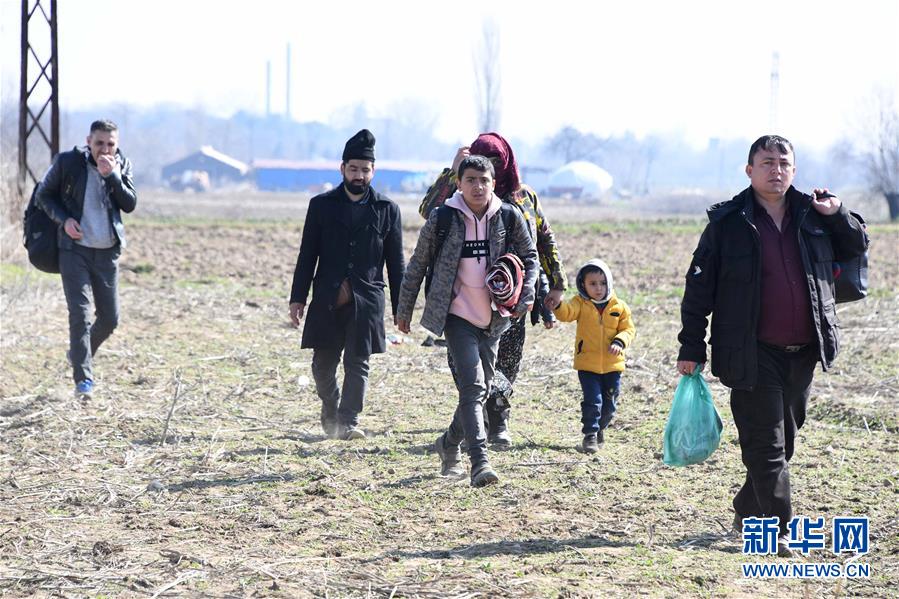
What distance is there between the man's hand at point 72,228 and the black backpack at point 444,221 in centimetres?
332

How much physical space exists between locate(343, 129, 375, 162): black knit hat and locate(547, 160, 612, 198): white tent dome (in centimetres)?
9417

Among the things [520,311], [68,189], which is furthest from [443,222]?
[68,189]

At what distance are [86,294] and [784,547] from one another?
575cm

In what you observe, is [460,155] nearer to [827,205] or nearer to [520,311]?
[520,311]

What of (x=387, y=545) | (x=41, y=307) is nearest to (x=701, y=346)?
(x=387, y=545)

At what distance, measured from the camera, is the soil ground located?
5.33 meters

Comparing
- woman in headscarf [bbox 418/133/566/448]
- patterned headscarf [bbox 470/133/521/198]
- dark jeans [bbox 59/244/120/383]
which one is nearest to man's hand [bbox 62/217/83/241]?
dark jeans [bbox 59/244/120/383]

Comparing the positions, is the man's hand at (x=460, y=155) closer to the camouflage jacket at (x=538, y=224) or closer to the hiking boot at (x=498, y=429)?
the camouflage jacket at (x=538, y=224)

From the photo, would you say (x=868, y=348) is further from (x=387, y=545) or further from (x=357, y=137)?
(x=387, y=545)

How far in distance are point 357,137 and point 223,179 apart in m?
116

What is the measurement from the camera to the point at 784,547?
18.6 ft

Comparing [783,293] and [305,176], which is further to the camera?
[305,176]

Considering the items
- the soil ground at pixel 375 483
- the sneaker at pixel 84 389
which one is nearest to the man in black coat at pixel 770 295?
the soil ground at pixel 375 483

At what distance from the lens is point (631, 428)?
355 inches
